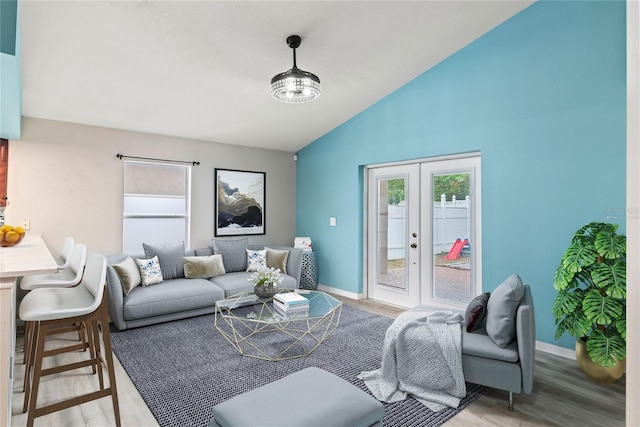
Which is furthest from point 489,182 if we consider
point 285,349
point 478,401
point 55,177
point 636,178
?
point 55,177

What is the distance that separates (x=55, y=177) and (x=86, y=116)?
2.65 ft

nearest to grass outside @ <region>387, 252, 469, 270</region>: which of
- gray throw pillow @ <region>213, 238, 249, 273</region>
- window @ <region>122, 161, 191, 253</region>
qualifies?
gray throw pillow @ <region>213, 238, 249, 273</region>

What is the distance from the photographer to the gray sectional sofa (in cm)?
381

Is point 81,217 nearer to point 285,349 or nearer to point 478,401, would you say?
point 285,349

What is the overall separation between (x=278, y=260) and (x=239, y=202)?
46.8 inches

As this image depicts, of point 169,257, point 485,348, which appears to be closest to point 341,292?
point 169,257

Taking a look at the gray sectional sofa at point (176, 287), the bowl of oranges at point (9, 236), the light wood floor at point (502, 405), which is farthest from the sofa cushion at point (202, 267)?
the bowl of oranges at point (9, 236)

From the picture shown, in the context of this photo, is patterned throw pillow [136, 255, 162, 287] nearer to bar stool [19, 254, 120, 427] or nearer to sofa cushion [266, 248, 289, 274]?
sofa cushion [266, 248, 289, 274]

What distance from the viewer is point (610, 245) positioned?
259cm

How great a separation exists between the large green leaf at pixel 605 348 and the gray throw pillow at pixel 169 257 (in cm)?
440

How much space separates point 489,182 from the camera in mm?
3773

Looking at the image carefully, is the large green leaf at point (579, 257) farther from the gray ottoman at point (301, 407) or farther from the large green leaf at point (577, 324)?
the gray ottoman at point (301, 407)

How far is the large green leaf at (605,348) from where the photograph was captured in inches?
98.9

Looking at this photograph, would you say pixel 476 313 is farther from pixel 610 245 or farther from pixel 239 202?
pixel 239 202
